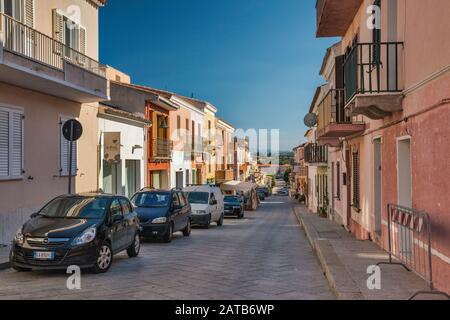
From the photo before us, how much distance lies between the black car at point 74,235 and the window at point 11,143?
3.12 meters

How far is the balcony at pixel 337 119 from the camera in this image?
1478 cm

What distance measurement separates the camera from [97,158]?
1952 cm

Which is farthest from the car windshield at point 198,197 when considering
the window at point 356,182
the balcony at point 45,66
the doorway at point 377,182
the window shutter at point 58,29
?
the doorway at point 377,182

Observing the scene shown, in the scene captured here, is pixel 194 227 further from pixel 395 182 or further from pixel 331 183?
pixel 395 182

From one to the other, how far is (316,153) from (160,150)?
9.56 meters

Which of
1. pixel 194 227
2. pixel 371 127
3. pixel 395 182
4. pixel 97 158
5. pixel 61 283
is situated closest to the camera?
pixel 61 283

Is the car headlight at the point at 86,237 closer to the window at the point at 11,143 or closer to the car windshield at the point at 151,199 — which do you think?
the window at the point at 11,143

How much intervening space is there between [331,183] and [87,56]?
13.7 metres

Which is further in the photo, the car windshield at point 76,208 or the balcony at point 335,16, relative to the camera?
the balcony at point 335,16

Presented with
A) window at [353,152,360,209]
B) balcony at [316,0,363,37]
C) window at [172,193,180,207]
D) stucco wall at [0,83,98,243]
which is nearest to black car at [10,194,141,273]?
stucco wall at [0,83,98,243]

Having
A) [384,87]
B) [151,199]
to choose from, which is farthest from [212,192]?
[384,87]

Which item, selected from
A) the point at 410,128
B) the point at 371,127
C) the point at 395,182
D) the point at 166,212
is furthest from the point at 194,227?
the point at 410,128

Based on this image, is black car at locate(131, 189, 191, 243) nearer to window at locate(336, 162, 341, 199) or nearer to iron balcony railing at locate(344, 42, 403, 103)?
iron balcony railing at locate(344, 42, 403, 103)

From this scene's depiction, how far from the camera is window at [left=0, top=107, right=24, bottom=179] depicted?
12.9 m
